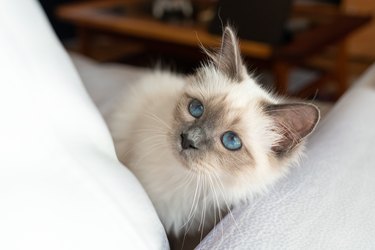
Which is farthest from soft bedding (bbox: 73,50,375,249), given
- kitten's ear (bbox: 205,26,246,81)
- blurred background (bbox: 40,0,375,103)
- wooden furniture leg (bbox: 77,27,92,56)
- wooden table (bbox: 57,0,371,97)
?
wooden furniture leg (bbox: 77,27,92,56)

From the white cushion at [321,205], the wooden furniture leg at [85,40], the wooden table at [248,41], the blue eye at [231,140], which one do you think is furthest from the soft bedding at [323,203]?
the wooden furniture leg at [85,40]

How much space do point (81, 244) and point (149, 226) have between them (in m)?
0.13

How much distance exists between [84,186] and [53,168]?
5 centimetres

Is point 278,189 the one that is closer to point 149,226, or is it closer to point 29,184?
point 149,226

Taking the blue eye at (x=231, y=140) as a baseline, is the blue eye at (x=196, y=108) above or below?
above

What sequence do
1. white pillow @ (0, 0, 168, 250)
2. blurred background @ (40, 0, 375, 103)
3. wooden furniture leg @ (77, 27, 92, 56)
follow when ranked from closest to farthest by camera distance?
1. white pillow @ (0, 0, 168, 250)
2. blurred background @ (40, 0, 375, 103)
3. wooden furniture leg @ (77, 27, 92, 56)

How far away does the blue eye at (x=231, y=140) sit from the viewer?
0.87 meters

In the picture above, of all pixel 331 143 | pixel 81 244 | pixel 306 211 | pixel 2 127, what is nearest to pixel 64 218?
pixel 81 244

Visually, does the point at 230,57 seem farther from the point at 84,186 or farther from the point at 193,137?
the point at 84,186

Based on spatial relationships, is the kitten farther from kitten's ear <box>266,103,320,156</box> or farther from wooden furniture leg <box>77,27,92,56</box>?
wooden furniture leg <box>77,27,92,56</box>

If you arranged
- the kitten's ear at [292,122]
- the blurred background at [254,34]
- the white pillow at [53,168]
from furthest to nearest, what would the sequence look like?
the blurred background at [254,34]
the kitten's ear at [292,122]
the white pillow at [53,168]

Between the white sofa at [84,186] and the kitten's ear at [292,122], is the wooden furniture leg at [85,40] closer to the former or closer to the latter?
the white sofa at [84,186]

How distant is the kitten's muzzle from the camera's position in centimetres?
85

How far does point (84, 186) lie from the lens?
0.61m
